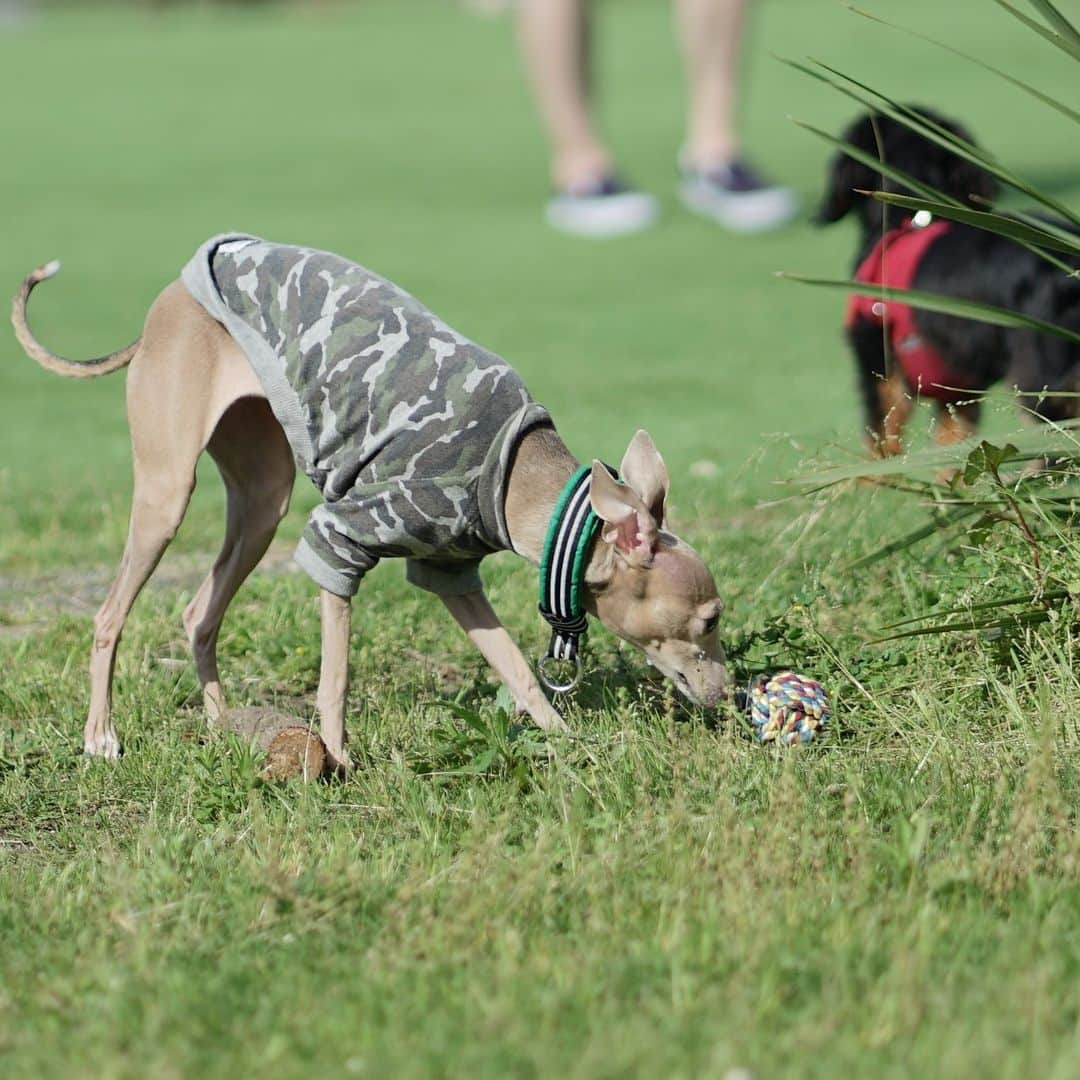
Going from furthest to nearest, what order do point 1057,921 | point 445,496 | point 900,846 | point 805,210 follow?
point 805,210 → point 445,496 → point 900,846 → point 1057,921

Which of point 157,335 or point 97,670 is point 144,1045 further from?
point 157,335

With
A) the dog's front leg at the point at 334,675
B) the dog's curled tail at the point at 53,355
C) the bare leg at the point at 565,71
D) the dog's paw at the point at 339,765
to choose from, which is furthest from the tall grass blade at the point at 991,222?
the bare leg at the point at 565,71

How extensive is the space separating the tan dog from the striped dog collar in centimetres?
Result: 6

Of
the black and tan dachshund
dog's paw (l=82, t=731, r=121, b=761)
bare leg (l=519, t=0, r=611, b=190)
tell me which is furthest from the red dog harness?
bare leg (l=519, t=0, r=611, b=190)

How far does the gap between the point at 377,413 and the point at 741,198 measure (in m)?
9.56

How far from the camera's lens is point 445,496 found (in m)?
3.90

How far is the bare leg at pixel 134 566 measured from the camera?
4.28 m

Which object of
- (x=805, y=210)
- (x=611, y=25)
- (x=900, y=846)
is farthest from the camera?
(x=611, y=25)

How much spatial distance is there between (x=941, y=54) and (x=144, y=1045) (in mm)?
20558

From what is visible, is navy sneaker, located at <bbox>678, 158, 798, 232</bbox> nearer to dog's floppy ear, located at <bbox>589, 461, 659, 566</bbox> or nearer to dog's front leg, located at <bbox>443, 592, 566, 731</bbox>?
dog's front leg, located at <bbox>443, 592, 566, 731</bbox>

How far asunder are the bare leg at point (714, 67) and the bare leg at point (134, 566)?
370 inches

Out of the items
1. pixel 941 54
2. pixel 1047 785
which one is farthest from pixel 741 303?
pixel 941 54

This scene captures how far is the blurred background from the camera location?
789 cm

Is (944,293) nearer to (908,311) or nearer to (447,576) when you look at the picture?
(908,311)
